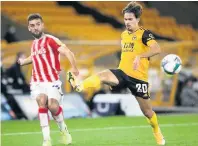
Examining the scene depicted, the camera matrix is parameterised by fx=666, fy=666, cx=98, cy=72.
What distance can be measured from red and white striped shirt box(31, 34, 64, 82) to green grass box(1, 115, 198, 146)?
1180 millimetres

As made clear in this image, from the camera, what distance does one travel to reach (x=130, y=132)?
40.4ft

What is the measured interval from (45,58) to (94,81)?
3.27 feet

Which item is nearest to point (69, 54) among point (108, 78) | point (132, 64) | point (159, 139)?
point (108, 78)

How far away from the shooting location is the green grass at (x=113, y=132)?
34.6 feet

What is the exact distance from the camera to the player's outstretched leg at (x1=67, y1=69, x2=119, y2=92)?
9.20 metres

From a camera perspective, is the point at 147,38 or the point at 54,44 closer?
the point at 147,38

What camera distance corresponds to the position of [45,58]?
985 cm

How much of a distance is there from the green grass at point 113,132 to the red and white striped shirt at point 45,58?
1.18 m

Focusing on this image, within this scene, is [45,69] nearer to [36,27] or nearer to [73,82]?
[36,27]

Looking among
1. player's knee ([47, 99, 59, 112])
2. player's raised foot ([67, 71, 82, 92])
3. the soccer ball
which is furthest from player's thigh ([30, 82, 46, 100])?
the soccer ball

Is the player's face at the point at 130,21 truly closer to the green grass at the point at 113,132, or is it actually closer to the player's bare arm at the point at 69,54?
the player's bare arm at the point at 69,54

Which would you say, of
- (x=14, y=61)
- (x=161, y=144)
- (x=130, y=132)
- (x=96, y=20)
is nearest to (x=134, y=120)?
(x=130, y=132)

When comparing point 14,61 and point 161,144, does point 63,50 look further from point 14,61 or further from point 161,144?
point 14,61

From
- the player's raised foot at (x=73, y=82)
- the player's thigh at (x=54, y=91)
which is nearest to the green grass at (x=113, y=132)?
the player's thigh at (x=54, y=91)
